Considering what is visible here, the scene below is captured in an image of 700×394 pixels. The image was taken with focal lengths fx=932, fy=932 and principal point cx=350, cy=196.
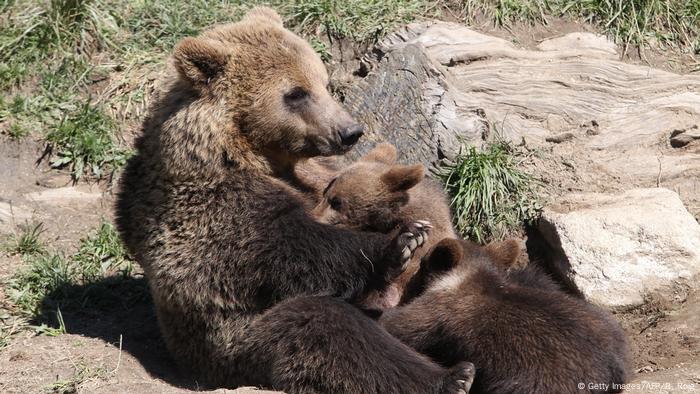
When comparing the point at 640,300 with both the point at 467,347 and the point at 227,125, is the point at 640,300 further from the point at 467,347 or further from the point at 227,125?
the point at 227,125

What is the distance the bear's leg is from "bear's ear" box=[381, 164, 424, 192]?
1173mm

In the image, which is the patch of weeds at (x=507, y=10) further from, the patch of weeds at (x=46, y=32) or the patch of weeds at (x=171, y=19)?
the patch of weeds at (x=46, y=32)

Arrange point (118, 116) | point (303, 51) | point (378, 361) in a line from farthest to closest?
1. point (118, 116)
2. point (303, 51)
3. point (378, 361)

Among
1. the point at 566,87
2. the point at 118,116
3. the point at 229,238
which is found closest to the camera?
the point at 229,238

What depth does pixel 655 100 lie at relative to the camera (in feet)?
30.6

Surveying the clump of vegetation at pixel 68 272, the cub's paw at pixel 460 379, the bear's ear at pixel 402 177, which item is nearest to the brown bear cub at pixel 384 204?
the bear's ear at pixel 402 177

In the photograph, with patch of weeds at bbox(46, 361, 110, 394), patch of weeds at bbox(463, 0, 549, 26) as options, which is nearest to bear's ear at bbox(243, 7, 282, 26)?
patch of weeds at bbox(46, 361, 110, 394)

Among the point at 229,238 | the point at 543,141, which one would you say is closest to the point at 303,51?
the point at 229,238

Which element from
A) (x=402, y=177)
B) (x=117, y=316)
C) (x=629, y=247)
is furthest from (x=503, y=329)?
(x=117, y=316)

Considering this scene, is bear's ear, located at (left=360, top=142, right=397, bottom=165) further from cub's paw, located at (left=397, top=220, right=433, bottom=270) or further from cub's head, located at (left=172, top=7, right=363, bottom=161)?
cub's paw, located at (left=397, top=220, right=433, bottom=270)

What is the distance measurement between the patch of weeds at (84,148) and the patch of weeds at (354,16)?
244 centimetres

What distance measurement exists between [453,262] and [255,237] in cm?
141

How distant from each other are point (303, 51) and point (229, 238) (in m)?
1.70

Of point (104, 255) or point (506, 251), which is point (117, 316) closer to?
point (104, 255)
